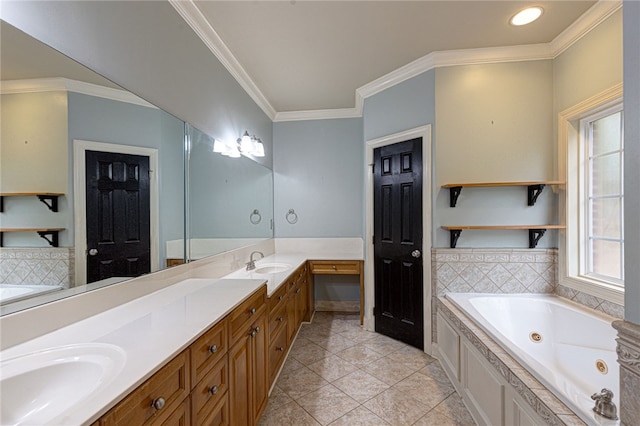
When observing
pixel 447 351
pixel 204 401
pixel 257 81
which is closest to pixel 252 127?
pixel 257 81

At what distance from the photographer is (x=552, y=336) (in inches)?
80.4

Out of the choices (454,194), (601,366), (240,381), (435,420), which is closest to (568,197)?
(454,194)

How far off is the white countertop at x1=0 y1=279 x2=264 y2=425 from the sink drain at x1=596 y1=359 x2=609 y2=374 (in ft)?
7.10

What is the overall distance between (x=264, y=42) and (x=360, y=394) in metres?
2.70

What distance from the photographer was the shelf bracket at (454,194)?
2.35 meters

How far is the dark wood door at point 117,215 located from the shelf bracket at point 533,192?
9.02ft

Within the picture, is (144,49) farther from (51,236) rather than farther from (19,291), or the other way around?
(19,291)

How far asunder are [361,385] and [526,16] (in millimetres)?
2872

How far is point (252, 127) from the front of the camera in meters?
2.98

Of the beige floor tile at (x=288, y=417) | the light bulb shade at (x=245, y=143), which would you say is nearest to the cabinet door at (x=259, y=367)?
the beige floor tile at (x=288, y=417)

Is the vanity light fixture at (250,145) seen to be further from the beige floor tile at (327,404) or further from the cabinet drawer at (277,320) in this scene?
the beige floor tile at (327,404)

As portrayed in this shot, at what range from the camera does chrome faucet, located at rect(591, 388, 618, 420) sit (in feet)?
3.32

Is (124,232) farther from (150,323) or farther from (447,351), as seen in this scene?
(447,351)

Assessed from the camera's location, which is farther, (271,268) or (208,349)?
(271,268)
